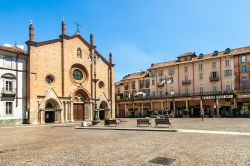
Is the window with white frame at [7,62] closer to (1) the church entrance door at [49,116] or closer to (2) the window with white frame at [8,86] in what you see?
(2) the window with white frame at [8,86]

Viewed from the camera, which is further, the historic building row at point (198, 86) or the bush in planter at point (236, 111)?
the historic building row at point (198, 86)

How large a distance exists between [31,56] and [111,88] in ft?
58.5

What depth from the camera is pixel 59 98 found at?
121 ft

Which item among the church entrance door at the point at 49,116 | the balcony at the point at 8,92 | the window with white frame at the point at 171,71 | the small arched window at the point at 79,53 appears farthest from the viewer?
the window with white frame at the point at 171,71

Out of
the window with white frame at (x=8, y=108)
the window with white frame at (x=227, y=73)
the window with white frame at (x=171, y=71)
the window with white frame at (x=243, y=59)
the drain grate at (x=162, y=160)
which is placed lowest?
the drain grate at (x=162, y=160)

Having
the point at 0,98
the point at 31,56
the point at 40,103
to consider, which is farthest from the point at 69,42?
the point at 0,98

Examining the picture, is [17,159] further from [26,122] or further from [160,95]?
[160,95]

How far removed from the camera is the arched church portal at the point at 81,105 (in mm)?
40431

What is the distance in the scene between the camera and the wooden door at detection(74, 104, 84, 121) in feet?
132

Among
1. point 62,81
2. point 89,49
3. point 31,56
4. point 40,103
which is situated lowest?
point 40,103

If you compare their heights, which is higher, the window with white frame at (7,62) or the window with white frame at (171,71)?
the window with white frame at (171,71)

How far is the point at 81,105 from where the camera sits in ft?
136

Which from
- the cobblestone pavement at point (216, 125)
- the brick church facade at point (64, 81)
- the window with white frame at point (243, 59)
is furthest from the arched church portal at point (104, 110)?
the window with white frame at point (243, 59)

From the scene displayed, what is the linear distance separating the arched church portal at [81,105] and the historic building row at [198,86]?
52.3 ft
